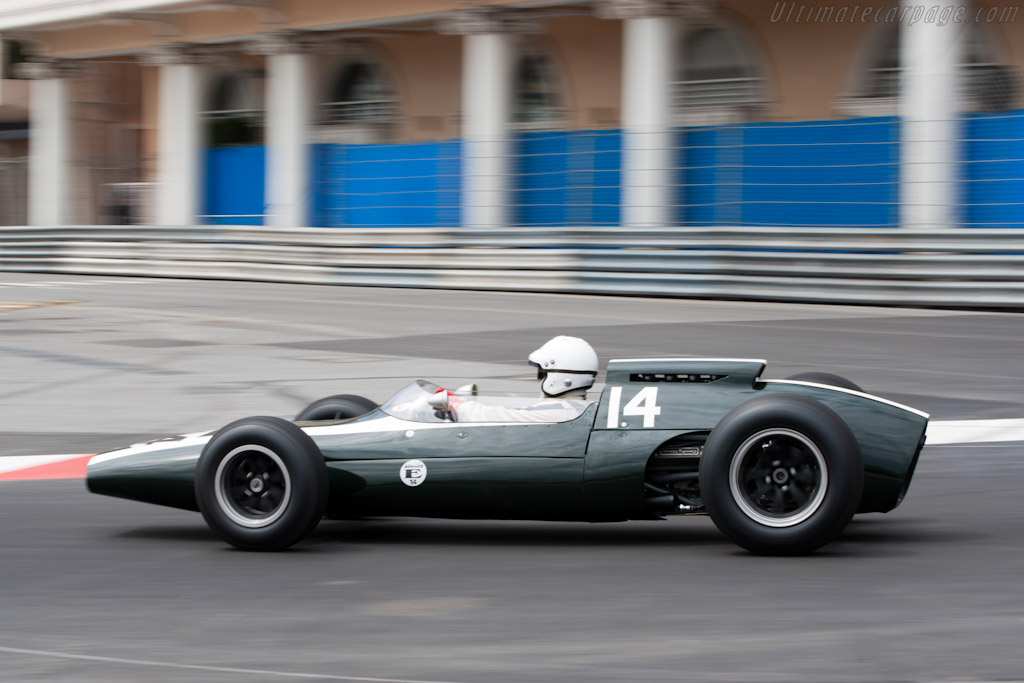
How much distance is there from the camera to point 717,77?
66.4 ft

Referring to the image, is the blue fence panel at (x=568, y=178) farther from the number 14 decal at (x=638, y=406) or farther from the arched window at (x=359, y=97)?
the number 14 decal at (x=638, y=406)

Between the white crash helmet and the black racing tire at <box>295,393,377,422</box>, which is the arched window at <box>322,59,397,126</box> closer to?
the black racing tire at <box>295,393,377,422</box>

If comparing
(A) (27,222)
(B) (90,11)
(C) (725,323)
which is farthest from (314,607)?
(A) (27,222)

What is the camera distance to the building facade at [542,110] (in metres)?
17.0

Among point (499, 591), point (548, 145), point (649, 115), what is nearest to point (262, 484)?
point (499, 591)

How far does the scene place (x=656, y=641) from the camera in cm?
420

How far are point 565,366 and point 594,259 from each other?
13.1m

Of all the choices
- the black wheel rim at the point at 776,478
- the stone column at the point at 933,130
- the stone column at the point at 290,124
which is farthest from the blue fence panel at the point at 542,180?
the black wheel rim at the point at 776,478

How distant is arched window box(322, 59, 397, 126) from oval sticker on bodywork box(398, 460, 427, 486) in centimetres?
2056

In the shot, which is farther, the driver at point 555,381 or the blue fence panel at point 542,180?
the blue fence panel at point 542,180

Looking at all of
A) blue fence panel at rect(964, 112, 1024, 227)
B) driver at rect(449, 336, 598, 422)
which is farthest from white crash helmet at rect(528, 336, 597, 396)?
blue fence panel at rect(964, 112, 1024, 227)

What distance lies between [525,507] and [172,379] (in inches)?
257

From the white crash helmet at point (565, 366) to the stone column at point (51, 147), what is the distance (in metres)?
26.6

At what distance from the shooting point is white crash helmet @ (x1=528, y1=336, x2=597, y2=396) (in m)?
5.75
